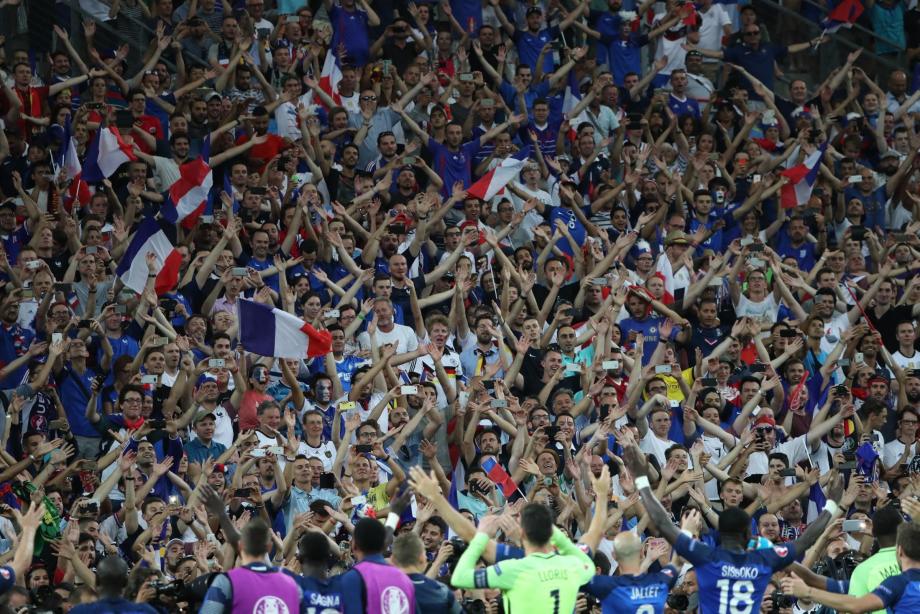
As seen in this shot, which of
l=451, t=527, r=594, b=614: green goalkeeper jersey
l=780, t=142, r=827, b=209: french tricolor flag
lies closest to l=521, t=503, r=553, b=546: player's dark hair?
l=451, t=527, r=594, b=614: green goalkeeper jersey

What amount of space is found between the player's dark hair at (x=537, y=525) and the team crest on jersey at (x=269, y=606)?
5.23ft

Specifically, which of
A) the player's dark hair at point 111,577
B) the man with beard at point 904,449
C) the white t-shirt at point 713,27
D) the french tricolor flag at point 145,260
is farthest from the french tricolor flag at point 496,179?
the player's dark hair at point 111,577

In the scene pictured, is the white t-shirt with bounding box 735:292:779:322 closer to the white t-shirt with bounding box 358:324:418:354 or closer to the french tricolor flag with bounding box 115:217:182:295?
the white t-shirt with bounding box 358:324:418:354

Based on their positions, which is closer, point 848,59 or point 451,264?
point 451,264

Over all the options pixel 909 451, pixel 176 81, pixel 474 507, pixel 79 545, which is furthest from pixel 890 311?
pixel 79 545

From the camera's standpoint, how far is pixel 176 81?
71.9 ft

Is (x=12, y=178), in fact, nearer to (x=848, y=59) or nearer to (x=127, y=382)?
(x=127, y=382)

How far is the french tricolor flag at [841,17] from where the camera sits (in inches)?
1024

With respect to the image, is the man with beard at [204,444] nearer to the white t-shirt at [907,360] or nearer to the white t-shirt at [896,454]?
→ the white t-shirt at [896,454]

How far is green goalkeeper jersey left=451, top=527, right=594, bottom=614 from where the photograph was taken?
11.8 meters

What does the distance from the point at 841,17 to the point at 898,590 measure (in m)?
15.1

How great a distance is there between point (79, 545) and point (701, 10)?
1366 cm

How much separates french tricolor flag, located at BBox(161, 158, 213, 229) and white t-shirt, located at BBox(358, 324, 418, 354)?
2.38m

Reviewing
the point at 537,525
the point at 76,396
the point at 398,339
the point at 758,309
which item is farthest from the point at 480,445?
the point at 537,525
